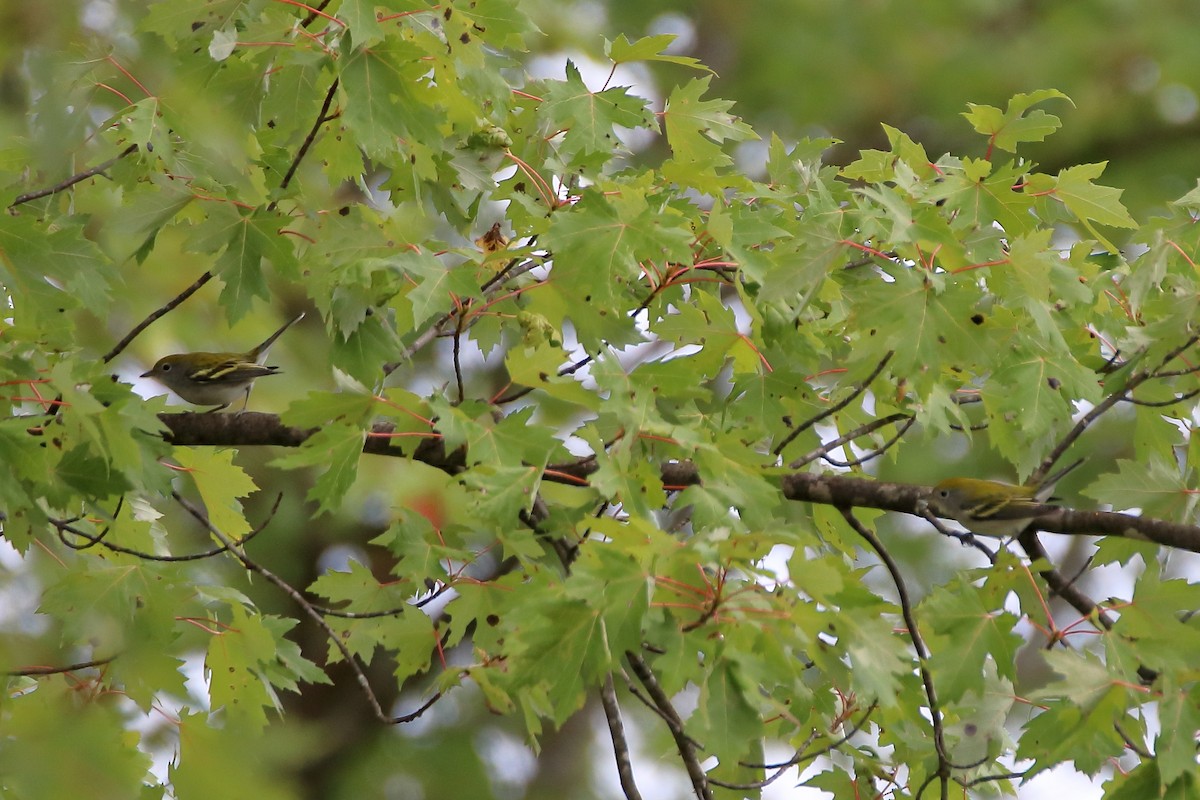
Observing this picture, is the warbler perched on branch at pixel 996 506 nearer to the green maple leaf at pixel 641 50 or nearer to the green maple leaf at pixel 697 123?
the green maple leaf at pixel 697 123

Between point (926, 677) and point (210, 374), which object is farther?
point (210, 374)

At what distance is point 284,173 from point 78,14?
2.00 metres

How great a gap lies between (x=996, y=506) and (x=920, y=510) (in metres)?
0.72

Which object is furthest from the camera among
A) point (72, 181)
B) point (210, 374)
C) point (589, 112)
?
point (210, 374)

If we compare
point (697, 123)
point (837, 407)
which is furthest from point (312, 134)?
point (837, 407)

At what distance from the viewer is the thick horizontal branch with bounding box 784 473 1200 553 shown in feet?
9.67

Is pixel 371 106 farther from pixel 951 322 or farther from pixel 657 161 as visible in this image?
pixel 657 161

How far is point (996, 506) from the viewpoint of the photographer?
3.68 metres

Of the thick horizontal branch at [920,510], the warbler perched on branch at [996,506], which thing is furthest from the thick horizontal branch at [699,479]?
the warbler perched on branch at [996,506]

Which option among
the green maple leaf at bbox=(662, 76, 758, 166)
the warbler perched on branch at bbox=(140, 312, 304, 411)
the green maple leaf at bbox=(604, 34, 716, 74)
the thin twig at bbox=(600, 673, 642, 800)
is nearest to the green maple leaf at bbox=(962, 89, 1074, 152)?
the green maple leaf at bbox=(662, 76, 758, 166)

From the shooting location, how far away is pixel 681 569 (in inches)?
94.1

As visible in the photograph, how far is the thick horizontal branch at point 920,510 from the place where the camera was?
2.95 metres

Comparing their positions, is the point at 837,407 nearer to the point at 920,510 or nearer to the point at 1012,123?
the point at 920,510

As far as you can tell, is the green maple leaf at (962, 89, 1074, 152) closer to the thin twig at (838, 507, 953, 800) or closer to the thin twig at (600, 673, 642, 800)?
the thin twig at (838, 507, 953, 800)
